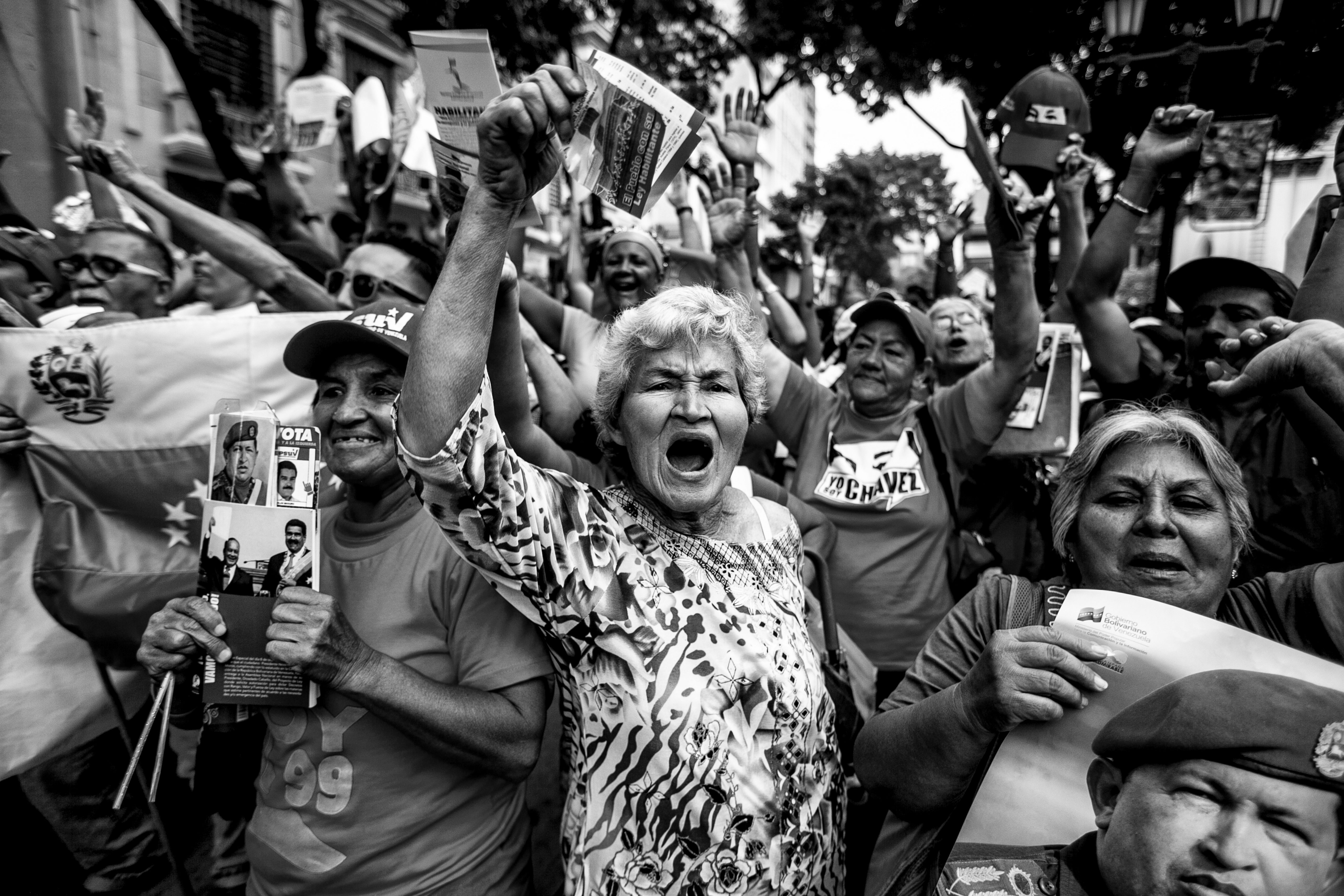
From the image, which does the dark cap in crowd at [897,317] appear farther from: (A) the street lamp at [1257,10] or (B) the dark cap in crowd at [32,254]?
(B) the dark cap in crowd at [32,254]

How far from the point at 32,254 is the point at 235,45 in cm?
1349

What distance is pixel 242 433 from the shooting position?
1566 mm

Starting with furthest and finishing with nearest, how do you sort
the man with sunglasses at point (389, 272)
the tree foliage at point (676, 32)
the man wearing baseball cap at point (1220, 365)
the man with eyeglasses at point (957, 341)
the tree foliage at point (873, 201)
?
the tree foliage at point (873, 201), the tree foliage at point (676, 32), the man with eyeglasses at point (957, 341), the man with sunglasses at point (389, 272), the man wearing baseball cap at point (1220, 365)

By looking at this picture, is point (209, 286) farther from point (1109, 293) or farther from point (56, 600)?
point (1109, 293)

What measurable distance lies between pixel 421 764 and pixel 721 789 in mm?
641

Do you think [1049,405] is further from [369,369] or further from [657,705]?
[369,369]

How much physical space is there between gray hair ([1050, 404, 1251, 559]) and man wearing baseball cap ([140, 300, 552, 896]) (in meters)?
1.17

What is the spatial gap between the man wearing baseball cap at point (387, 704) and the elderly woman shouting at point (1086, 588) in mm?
767

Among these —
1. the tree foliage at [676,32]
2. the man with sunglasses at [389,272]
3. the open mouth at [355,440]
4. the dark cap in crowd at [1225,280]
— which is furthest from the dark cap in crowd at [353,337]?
the tree foliage at [676,32]

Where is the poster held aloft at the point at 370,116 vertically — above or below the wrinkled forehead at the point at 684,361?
above

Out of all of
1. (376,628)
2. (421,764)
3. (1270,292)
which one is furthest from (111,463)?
(1270,292)

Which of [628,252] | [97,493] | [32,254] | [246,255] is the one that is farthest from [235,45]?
[97,493]

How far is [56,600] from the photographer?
2387 mm

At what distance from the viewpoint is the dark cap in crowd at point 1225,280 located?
8.73 ft
